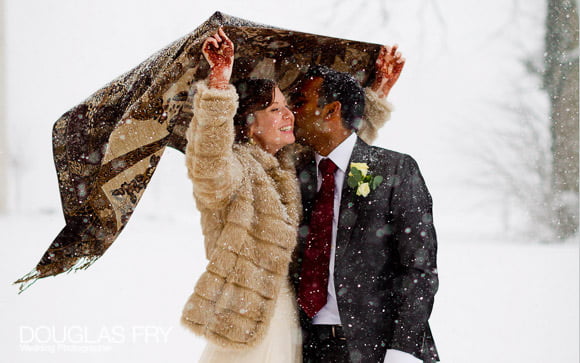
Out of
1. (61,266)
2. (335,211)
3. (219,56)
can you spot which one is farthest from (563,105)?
(61,266)

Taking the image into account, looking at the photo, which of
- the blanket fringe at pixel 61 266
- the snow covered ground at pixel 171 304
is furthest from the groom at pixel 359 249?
the snow covered ground at pixel 171 304

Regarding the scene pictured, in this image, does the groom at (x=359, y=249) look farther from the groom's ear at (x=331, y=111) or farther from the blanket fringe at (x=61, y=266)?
the blanket fringe at (x=61, y=266)

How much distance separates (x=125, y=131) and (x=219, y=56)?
1.64 ft

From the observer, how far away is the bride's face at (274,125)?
2613 mm

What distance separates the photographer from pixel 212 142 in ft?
7.16

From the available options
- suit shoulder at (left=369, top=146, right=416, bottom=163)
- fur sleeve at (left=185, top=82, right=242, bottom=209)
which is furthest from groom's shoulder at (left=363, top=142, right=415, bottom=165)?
fur sleeve at (left=185, top=82, right=242, bottom=209)

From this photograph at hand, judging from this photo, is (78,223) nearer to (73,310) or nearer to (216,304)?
(216,304)

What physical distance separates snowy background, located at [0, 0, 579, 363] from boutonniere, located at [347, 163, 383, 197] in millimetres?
3126

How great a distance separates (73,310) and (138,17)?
4.53 m

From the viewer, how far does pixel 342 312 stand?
2.35 meters

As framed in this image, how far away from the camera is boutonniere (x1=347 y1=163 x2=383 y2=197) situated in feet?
7.85

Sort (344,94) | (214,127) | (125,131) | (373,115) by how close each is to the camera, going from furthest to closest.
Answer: (373,115) < (344,94) < (125,131) < (214,127)

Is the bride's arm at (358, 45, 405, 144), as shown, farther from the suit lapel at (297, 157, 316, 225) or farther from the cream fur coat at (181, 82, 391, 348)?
the cream fur coat at (181, 82, 391, 348)

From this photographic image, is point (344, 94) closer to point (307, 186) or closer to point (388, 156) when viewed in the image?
point (388, 156)
